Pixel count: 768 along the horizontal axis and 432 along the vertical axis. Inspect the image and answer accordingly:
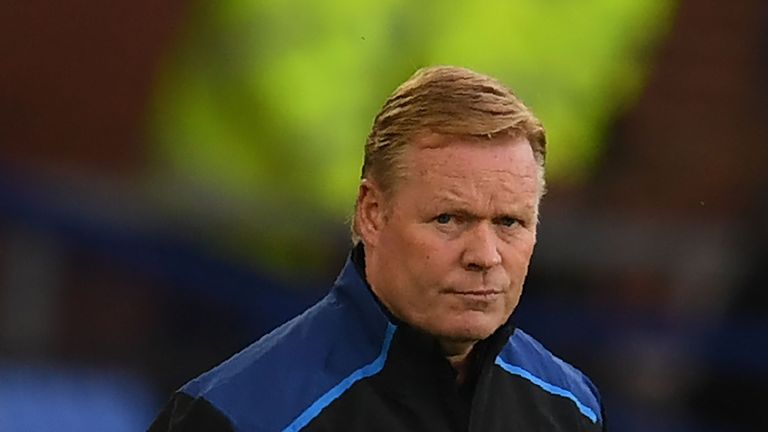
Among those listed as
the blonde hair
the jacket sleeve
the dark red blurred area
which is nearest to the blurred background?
the dark red blurred area

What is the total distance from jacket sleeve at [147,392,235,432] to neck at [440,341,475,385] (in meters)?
0.30

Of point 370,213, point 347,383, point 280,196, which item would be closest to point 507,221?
point 370,213

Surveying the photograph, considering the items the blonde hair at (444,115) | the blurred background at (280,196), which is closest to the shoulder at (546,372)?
the blonde hair at (444,115)

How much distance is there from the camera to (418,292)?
2.28 metres

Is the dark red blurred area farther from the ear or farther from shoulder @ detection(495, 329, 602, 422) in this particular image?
the ear

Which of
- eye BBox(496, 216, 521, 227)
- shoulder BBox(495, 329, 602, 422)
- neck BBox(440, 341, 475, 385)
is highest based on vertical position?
eye BBox(496, 216, 521, 227)

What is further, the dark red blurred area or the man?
the dark red blurred area

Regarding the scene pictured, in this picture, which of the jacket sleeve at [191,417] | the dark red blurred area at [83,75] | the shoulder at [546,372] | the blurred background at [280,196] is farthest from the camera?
the dark red blurred area at [83,75]

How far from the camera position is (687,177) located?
6.70m

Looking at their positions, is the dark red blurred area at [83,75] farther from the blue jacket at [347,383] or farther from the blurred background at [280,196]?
the blue jacket at [347,383]

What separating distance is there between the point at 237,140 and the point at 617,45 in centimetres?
135

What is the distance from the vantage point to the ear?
2.32m

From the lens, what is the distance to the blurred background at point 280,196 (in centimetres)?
576

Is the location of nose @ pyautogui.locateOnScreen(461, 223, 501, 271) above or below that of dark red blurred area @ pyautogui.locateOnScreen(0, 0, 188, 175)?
above
